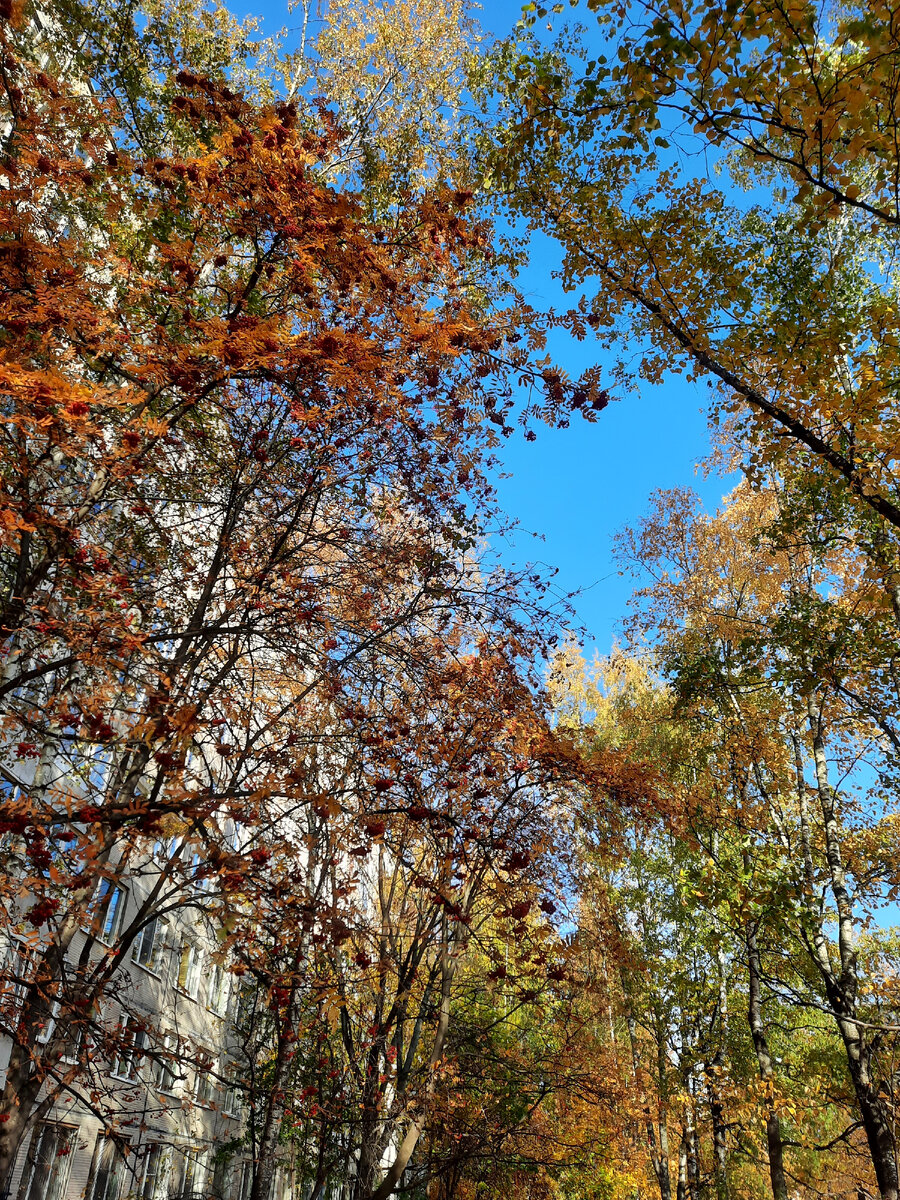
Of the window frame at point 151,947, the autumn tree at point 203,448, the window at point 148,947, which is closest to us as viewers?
the autumn tree at point 203,448

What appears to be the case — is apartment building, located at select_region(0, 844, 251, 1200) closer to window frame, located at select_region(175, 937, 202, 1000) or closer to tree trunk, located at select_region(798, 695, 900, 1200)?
window frame, located at select_region(175, 937, 202, 1000)

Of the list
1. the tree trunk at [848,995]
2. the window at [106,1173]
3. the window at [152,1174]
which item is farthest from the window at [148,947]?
the tree trunk at [848,995]

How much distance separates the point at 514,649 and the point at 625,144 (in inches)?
166

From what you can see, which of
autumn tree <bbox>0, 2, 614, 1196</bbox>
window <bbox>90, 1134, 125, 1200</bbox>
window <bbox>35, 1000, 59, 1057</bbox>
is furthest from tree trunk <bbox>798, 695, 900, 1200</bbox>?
window <bbox>90, 1134, 125, 1200</bbox>

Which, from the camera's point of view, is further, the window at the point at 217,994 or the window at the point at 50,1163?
the window at the point at 217,994

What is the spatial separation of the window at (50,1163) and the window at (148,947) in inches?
147

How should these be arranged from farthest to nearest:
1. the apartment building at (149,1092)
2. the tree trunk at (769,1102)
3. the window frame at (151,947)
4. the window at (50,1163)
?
the window frame at (151,947)
the tree trunk at (769,1102)
the window at (50,1163)
the apartment building at (149,1092)

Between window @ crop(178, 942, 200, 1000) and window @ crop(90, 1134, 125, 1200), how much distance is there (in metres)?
4.34

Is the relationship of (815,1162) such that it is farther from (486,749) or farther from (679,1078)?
Result: (486,749)

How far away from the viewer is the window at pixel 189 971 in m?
19.0

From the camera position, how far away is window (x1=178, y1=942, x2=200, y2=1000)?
19.0 metres

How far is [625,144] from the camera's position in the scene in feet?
19.1

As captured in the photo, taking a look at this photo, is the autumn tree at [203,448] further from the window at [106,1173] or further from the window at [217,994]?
the window at [217,994]

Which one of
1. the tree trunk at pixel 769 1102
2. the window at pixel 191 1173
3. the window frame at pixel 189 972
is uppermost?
the window frame at pixel 189 972
